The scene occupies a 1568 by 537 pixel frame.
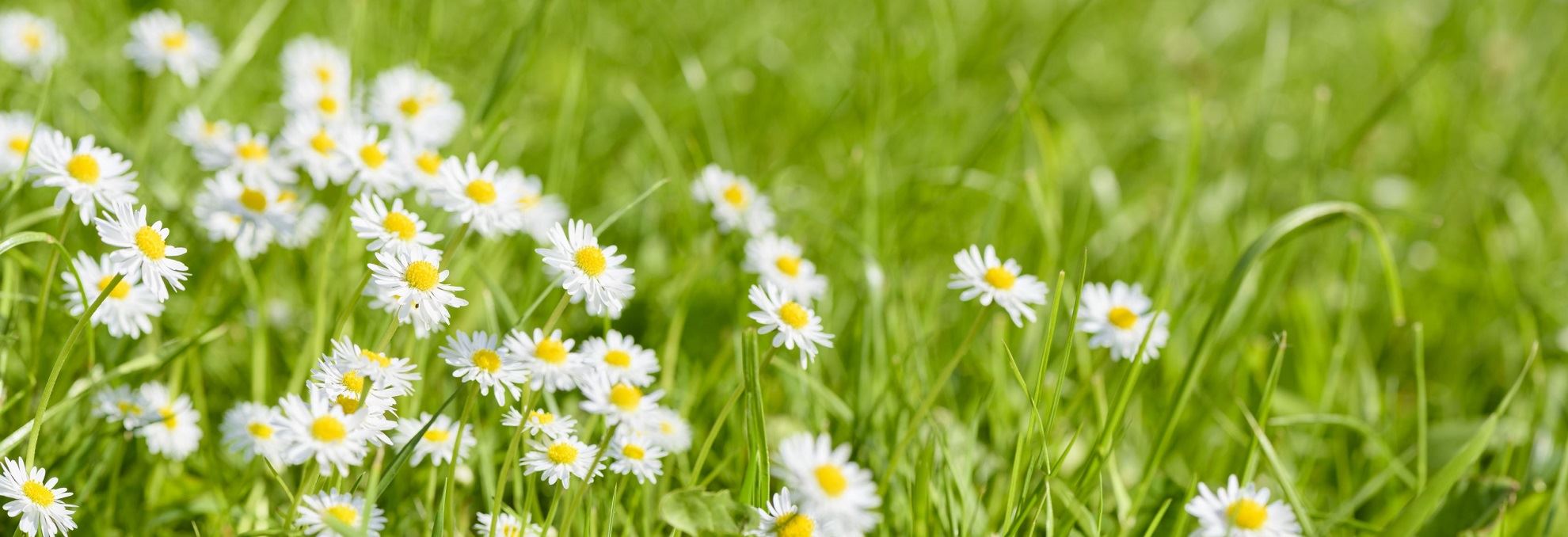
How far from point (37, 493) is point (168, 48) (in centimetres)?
113

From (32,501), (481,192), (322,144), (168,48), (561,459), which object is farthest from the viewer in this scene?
(168,48)

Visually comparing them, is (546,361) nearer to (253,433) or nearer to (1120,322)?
(253,433)

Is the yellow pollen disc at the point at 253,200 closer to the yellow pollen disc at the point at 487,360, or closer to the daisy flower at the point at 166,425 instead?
the daisy flower at the point at 166,425

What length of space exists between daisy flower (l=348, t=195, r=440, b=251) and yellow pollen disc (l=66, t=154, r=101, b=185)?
30 centimetres

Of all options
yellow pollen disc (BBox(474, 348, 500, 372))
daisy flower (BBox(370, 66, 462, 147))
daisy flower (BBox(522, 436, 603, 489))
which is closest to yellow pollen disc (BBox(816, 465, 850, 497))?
daisy flower (BBox(522, 436, 603, 489))

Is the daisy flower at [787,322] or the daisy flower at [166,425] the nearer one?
the daisy flower at [787,322]

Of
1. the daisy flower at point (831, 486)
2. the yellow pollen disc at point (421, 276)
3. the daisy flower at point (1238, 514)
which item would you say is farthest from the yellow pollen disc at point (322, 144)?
the daisy flower at point (1238, 514)

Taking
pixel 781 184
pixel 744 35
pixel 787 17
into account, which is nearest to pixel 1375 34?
pixel 787 17

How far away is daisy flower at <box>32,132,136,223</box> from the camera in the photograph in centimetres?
129

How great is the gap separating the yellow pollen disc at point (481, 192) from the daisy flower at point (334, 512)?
14.9 inches

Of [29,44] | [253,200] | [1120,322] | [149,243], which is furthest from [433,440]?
[29,44]

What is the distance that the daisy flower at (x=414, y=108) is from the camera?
73.3 inches

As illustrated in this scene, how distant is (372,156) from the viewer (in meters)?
1.52

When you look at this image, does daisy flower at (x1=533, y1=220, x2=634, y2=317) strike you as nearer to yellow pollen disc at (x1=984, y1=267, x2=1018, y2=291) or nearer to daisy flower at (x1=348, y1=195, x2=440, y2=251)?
daisy flower at (x1=348, y1=195, x2=440, y2=251)
